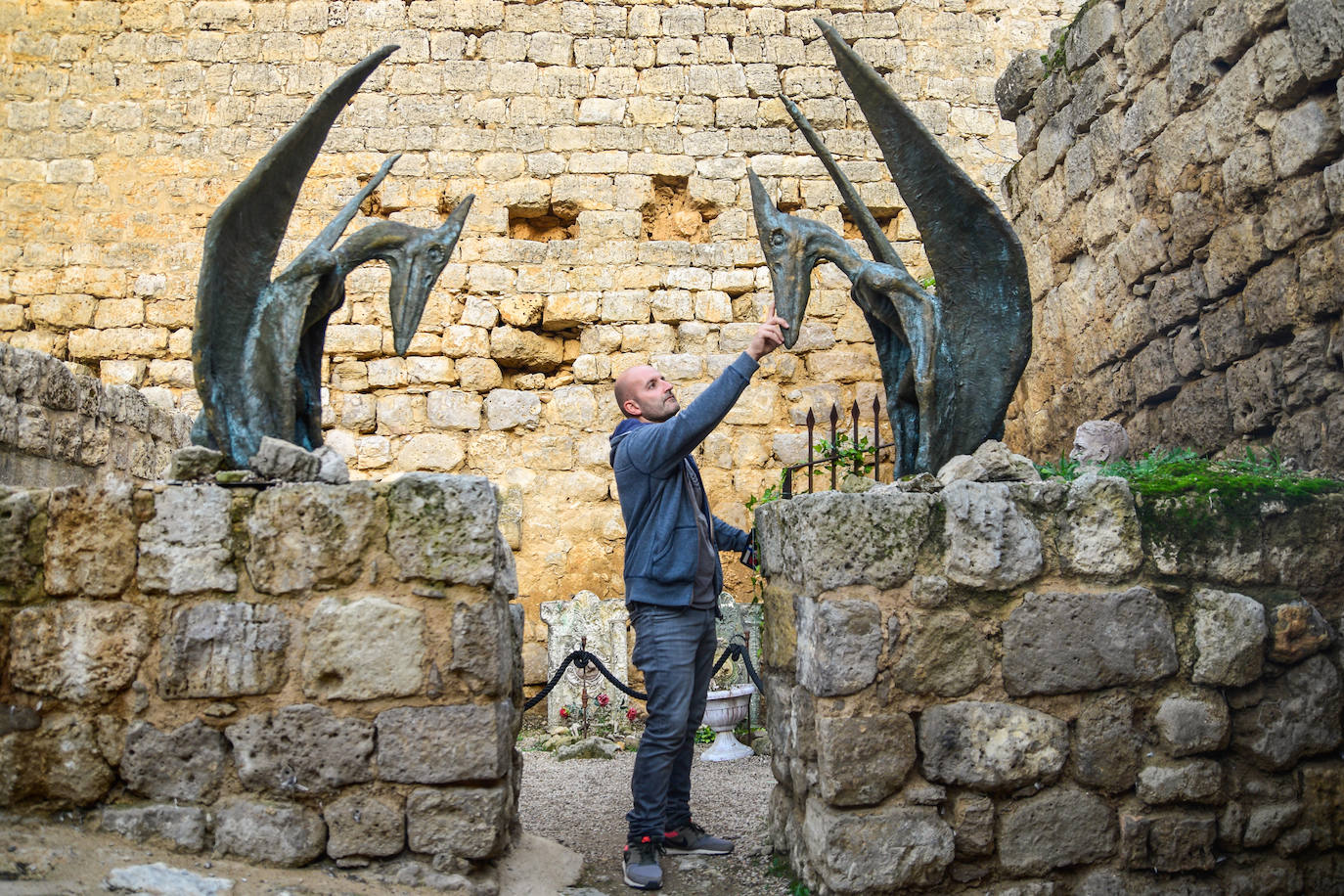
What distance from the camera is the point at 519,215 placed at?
739 centimetres

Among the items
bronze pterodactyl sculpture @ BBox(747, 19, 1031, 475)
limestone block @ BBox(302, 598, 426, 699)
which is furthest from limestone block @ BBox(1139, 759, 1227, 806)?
limestone block @ BBox(302, 598, 426, 699)

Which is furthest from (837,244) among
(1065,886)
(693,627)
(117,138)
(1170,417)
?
(117,138)

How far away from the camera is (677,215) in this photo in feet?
24.3

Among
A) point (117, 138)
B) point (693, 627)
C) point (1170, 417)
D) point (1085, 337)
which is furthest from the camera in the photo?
point (117, 138)

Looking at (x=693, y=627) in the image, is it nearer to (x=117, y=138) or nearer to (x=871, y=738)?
(x=871, y=738)

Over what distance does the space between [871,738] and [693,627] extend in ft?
2.66

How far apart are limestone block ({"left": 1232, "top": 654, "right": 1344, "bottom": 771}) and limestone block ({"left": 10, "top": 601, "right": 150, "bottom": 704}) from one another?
9.55 feet

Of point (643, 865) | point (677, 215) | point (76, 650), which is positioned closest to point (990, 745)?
point (643, 865)

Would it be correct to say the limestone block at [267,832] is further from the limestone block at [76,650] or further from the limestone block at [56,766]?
the limestone block at [76,650]

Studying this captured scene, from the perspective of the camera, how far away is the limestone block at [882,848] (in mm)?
2695

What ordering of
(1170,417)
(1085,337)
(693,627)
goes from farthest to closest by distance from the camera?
1. (1085,337)
2. (1170,417)
3. (693,627)

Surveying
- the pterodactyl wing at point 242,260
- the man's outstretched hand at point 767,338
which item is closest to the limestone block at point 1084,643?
the man's outstretched hand at point 767,338

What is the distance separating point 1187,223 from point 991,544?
2.66 meters

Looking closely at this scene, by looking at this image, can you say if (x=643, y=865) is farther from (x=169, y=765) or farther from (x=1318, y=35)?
(x=1318, y=35)
